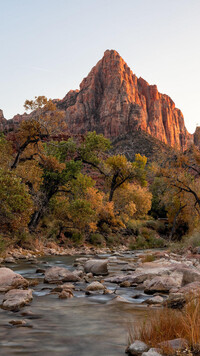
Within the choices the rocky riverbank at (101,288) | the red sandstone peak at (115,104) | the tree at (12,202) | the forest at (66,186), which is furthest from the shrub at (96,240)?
the red sandstone peak at (115,104)

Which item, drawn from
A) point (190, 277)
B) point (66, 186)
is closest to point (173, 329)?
point (190, 277)

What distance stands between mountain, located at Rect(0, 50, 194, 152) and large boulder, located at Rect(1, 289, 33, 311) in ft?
444

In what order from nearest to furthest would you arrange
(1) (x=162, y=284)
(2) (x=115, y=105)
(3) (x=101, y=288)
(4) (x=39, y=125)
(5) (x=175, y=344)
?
1. (5) (x=175, y=344)
2. (1) (x=162, y=284)
3. (3) (x=101, y=288)
4. (4) (x=39, y=125)
5. (2) (x=115, y=105)

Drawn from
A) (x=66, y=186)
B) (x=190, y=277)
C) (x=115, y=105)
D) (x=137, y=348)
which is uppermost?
(x=115, y=105)

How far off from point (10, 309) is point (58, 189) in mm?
22698

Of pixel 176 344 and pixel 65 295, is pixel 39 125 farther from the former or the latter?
pixel 176 344

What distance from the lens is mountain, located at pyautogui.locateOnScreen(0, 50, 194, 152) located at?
148250 millimetres

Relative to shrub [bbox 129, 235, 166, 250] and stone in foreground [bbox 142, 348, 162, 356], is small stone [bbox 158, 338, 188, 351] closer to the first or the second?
stone in foreground [bbox 142, 348, 162, 356]

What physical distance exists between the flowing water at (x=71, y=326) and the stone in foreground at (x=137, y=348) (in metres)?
0.27

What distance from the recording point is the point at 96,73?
16988 centimetres

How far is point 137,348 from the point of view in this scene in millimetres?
4148

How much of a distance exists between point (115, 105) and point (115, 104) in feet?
1.65

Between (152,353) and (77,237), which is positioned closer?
(152,353)

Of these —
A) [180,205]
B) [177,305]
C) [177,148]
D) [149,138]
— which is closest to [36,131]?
[177,148]
